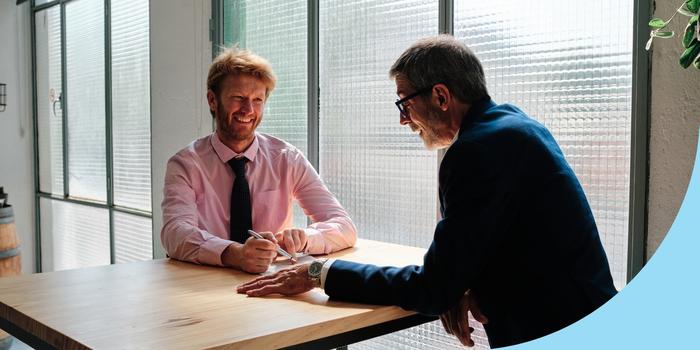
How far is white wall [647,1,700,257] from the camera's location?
179 centimetres

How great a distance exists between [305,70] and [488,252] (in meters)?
1.98

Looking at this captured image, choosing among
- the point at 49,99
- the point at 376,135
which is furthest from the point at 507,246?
the point at 49,99

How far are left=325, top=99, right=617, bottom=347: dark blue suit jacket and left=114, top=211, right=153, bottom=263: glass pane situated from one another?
333 centimetres

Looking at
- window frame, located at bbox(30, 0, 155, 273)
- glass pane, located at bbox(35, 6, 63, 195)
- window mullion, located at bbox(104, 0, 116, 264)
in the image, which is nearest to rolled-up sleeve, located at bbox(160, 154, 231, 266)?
window frame, located at bbox(30, 0, 155, 273)

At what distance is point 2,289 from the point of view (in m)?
1.57

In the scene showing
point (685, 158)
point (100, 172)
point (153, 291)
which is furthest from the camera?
point (100, 172)

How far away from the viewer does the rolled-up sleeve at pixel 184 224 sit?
73.5 inches

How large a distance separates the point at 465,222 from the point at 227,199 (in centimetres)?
106

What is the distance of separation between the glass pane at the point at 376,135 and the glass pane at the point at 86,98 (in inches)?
103

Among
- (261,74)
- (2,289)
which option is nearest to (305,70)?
(261,74)

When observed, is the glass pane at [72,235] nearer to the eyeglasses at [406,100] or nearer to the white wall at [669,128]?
the eyeglasses at [406,100]

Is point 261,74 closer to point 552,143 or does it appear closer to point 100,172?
point 552,143

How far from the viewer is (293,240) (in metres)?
1.91

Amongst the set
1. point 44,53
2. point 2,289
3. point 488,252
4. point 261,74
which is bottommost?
point 2,289
